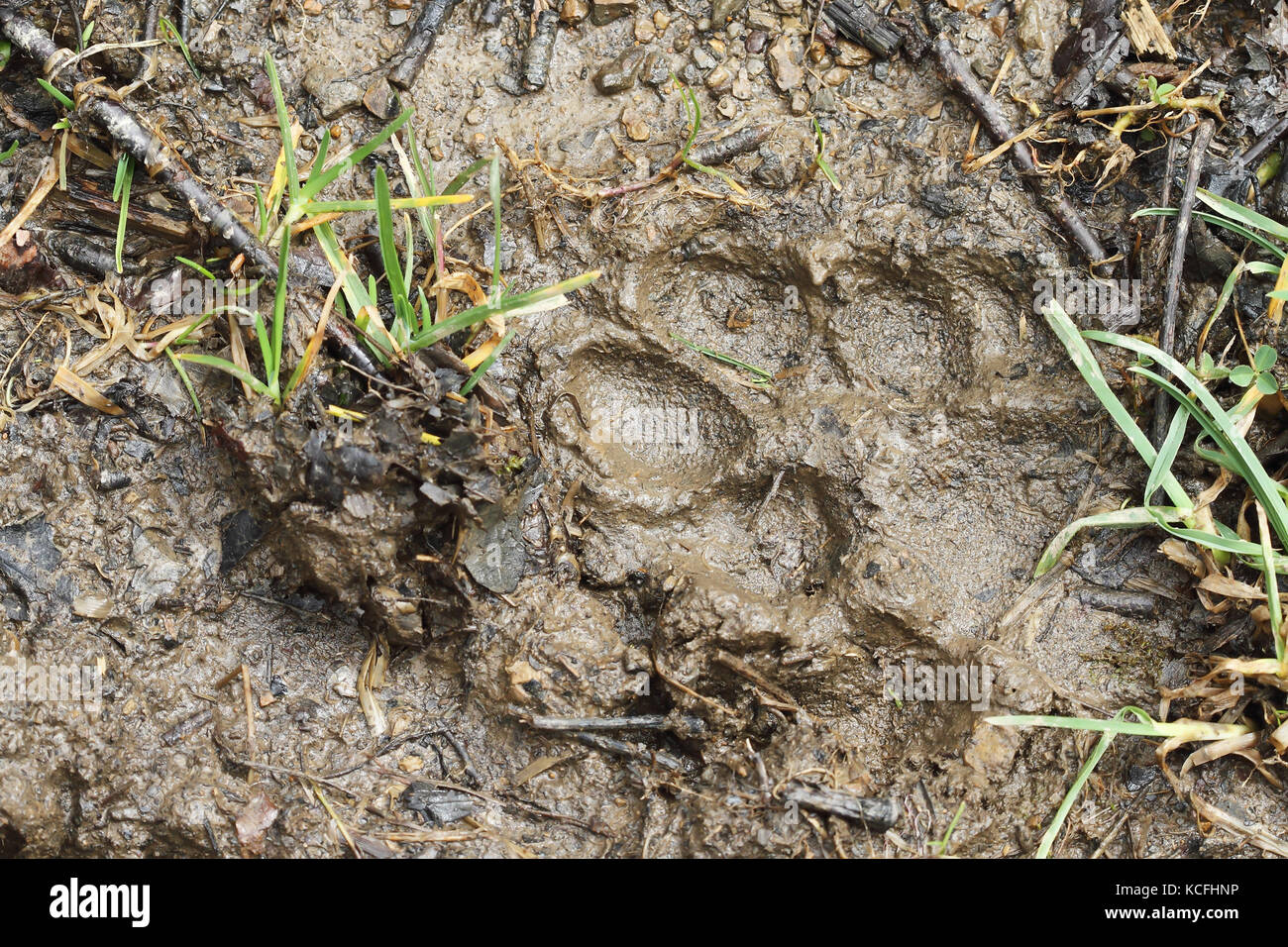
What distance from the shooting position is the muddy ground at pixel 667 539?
8.60 feet

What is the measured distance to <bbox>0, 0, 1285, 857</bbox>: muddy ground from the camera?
2621 millimetres

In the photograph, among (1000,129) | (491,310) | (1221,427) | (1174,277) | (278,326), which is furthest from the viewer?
(1000,129)

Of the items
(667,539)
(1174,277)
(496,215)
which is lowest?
(667,539)

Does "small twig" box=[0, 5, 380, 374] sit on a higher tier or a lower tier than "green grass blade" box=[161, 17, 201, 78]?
lower

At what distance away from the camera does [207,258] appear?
2.79m

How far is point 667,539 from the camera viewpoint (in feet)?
9.37

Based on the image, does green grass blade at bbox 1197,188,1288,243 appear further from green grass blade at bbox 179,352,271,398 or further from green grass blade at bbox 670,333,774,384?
green grass blade at bbox 179,352,271,398

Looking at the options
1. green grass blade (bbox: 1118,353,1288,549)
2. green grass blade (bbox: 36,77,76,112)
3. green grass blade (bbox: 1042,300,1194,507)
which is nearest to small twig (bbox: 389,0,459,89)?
green grass blade (bbox: 36,77,76,112)

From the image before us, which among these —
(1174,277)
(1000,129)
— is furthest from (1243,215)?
(1000,129)

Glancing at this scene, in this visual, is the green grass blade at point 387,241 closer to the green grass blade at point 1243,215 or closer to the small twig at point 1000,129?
the small twig at point 1000,129

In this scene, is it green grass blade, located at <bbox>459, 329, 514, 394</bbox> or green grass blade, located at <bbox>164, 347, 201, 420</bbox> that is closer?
green grass blade, located at <bbox>459, 329, 514, 394</bbox>

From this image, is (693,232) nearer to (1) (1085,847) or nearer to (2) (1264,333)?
(2) (1264,333)

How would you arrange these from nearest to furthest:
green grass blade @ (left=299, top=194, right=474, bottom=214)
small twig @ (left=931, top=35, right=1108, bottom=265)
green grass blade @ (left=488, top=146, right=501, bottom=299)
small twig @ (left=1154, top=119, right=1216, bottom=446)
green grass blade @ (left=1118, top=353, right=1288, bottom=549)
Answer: green grass blade @ (left=488, top=146, right=501, bottom=299) < green grass blade @ (left=299, top=194, right=474, bottom=214) < green grass blade @ (left=1118, top=353, right=1288, bottom=549) < small twig @ (left=1154, top=119, right=1216, bottom=446) < small twig @ (left=931, top=35, right=1108, bottom=265)

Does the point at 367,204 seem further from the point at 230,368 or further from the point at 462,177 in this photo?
the point at 230,368
